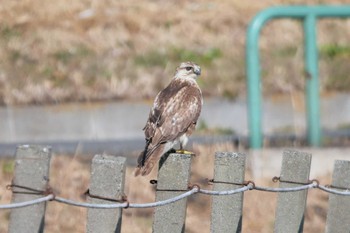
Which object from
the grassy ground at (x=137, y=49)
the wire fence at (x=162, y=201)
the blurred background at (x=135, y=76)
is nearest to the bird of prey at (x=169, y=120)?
the wire fence at (x=162, y=201)

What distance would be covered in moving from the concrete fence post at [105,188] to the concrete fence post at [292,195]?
41.0 inches

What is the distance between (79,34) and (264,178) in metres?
3.67

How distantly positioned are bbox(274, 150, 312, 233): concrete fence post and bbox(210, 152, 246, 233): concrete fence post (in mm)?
295

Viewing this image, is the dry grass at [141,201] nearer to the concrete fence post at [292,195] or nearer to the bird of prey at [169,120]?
the bird of prey at [169,120]

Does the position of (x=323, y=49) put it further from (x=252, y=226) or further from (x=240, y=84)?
(x=252, y=226)

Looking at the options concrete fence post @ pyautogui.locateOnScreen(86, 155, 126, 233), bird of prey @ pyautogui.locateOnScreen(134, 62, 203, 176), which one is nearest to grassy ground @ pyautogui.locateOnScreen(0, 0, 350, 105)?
bird of prey @ pyautogui.locateOnScreen(134, 62, 203, 176)

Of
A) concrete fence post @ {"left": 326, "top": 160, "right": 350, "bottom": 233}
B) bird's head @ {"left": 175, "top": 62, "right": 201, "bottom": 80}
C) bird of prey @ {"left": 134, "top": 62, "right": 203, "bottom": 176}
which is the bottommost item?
concrete fence post @ {"left": 326, "top": 160, "right": 350, "bottom": 233}

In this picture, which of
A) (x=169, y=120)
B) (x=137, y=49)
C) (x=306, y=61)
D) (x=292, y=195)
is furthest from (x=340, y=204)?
(x=137, y=49)

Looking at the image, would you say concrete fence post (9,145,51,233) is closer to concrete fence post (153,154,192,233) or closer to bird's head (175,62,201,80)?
concrete fence post (153,154,192,233)

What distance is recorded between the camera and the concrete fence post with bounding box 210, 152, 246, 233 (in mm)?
A: 4648

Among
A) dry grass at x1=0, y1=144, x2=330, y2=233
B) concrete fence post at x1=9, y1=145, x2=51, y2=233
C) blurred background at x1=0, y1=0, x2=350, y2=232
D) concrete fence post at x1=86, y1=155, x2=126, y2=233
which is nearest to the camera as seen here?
concrete fence post at x1=9, y1=145, x2=51, y2=233

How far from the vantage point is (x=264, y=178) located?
28.1 feet

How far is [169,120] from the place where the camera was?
5688mm

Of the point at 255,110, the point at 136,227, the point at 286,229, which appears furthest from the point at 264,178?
the point at 286,229
